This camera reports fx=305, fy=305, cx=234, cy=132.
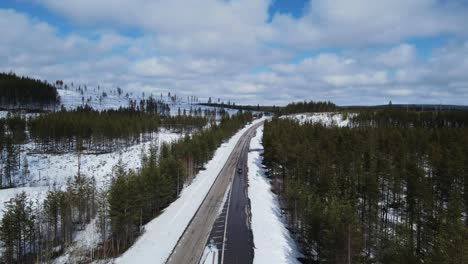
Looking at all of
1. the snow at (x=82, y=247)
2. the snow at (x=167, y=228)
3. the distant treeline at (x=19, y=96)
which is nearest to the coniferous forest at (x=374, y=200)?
the snow at (x=167, y=228)

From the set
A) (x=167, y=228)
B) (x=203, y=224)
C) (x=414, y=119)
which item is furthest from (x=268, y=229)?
(x=414, y=119)

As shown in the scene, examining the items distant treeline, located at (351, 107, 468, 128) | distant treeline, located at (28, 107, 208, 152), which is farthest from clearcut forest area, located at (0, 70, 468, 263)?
distant treeline, located at (351, 107, 468, 128)

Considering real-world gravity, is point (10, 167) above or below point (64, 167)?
above

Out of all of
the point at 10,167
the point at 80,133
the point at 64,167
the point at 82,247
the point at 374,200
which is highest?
the point at 80,133

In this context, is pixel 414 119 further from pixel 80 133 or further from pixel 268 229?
pixel 80 133

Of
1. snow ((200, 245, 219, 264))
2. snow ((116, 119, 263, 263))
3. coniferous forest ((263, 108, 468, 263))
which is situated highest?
coniferous forest ((263, 108, 468, 263))

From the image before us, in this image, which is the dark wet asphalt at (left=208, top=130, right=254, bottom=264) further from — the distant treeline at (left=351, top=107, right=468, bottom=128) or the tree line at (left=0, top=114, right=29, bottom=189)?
the distant treeline at (left=351, top=107, right=468, bottom=128)

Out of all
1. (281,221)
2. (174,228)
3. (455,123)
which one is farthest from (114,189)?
(455,123)
